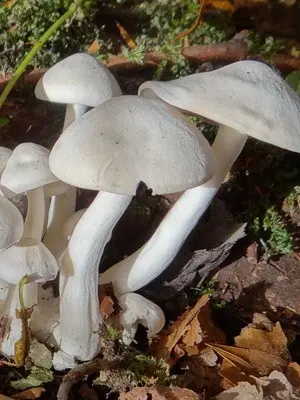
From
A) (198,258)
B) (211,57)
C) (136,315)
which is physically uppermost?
(211,57)

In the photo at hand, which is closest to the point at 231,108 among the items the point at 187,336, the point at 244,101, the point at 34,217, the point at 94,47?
the point at 244,101

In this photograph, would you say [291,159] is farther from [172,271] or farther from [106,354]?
[106,354]

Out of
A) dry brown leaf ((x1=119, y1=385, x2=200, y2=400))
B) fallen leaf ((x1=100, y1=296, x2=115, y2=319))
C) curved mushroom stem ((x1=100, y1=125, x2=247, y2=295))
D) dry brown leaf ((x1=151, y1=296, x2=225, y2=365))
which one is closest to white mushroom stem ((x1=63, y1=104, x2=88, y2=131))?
curved mushroom stem ((x1=100, y1=125, x2=247, y2=295))

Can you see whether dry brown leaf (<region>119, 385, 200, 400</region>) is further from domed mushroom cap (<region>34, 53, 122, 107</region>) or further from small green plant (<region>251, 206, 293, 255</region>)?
domed mushroom cap (<region>34, 53, 122, 107</region>)

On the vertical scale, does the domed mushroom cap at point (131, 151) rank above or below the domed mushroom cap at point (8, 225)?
above

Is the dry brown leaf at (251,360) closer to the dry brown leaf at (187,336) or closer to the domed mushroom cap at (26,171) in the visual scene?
the dry brown leaf at (187,336)

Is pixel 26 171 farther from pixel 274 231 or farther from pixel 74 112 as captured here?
pixel 274 231

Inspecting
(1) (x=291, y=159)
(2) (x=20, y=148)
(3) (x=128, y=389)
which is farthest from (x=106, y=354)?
(1) (x=291, y=159)

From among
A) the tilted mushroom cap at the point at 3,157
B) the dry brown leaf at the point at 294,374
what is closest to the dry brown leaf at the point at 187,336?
the dry brown leaf at the point at 294,374
